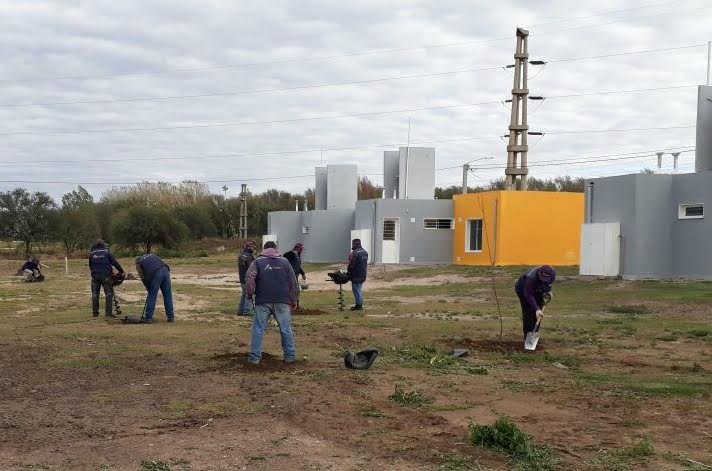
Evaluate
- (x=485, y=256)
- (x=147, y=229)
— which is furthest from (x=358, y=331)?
(x=147, y=229)

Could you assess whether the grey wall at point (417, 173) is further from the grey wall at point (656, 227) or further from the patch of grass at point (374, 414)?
the patch of grass at point (374, 414)

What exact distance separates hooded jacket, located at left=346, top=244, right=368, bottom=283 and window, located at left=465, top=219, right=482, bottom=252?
65.2 feet

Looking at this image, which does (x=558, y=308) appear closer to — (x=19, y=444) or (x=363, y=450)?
(x=363, y=450)

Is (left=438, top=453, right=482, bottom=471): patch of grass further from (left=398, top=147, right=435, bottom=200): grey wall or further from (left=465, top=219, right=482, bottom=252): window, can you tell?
(left=398, top=147, right=435, bottom=200): grey wall

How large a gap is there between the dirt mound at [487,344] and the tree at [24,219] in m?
59.4

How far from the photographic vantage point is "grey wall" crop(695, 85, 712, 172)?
88.3ft

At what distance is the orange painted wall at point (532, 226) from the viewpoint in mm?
37156

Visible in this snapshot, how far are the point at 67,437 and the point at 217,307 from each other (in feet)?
46.5

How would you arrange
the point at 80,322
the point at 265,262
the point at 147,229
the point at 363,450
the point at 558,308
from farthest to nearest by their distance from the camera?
the point at 147,229 < the point at 558,308 < the point at 80,322 < the point at 265,262 < the point at 363,450

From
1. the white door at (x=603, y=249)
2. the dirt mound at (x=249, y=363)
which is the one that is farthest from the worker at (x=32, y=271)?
the dirt mound at (x=249, y=363)

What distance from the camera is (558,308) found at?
68.2 ft

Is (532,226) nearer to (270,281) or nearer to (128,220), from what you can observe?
(270,281)

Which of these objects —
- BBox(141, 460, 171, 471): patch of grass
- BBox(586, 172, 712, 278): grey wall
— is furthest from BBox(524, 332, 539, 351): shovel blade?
BBox(586, 172, 712, 278): grey wall

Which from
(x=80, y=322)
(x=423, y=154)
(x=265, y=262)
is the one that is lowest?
(x=80, y=322)
